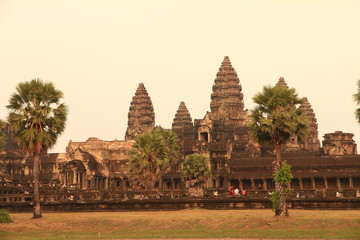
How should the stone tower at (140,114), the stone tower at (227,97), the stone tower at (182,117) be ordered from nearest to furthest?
the stone tower at (227,97)
the stone tower at (140,114)
the stone tower at (182,117)

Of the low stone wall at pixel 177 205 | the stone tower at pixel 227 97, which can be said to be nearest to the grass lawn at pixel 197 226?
the low stone wall at pixel 177 205

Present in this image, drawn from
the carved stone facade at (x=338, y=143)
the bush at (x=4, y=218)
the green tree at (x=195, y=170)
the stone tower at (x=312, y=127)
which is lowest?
the bush at (x=4, y=218)

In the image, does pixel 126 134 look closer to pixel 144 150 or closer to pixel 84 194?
pixel 144 150

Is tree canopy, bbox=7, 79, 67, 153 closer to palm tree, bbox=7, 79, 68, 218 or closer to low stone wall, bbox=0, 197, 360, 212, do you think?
palm tree, bbox=7, 79, 68, 218

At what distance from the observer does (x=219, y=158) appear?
121938mm

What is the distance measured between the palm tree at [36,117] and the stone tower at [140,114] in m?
111

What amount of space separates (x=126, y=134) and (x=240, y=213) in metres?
120

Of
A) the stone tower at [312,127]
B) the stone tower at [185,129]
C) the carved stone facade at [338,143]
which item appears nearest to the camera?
the stone tower at [185,129]

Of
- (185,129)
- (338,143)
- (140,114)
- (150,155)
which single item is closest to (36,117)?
(150,155)

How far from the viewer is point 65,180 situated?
111 metres

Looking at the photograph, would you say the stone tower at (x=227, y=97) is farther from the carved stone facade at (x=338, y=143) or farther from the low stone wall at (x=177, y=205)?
the low stone wall at (x=177, y=205)

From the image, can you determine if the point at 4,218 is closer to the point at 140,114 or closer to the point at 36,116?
the point at 36,116

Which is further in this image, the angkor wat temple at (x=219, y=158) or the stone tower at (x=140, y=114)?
the stone tower at (x=140, y=114)

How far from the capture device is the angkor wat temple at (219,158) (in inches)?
4446
